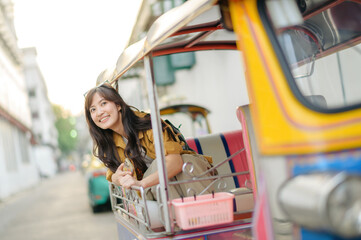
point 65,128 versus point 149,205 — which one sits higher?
point 65,128

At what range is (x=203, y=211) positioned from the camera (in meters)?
2.98

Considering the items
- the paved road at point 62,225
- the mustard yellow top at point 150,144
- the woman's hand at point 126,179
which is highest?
the mustard yellow top at point 150,144

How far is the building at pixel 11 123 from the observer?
24119mm

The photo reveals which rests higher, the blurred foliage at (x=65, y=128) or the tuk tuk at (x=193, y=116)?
the blurred foliage at (x=65, y=128)

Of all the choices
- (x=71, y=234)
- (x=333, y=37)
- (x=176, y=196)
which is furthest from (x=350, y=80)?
(x=71, y=234)

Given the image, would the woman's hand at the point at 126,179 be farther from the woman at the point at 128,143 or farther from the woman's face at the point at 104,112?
the woman's face at the point at 104,112

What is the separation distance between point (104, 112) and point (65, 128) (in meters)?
91.1

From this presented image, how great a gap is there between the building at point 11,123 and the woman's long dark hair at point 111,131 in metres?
18.1

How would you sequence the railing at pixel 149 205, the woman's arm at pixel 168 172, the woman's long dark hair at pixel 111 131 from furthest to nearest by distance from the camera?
1. the woman's long dark hair at pixel 111 131
2. the woman's arm at pixel 168 172
3. the railing at pixel 149 205

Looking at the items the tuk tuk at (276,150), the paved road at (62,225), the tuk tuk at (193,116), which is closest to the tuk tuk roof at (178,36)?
the tuk tuk at (276,150)

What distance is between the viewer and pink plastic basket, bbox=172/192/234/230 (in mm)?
2914

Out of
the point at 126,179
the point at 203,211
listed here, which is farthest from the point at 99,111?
the point at 203,211

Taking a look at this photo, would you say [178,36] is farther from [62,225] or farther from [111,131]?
[62,225]

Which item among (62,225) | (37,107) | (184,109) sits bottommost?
(62,225)
